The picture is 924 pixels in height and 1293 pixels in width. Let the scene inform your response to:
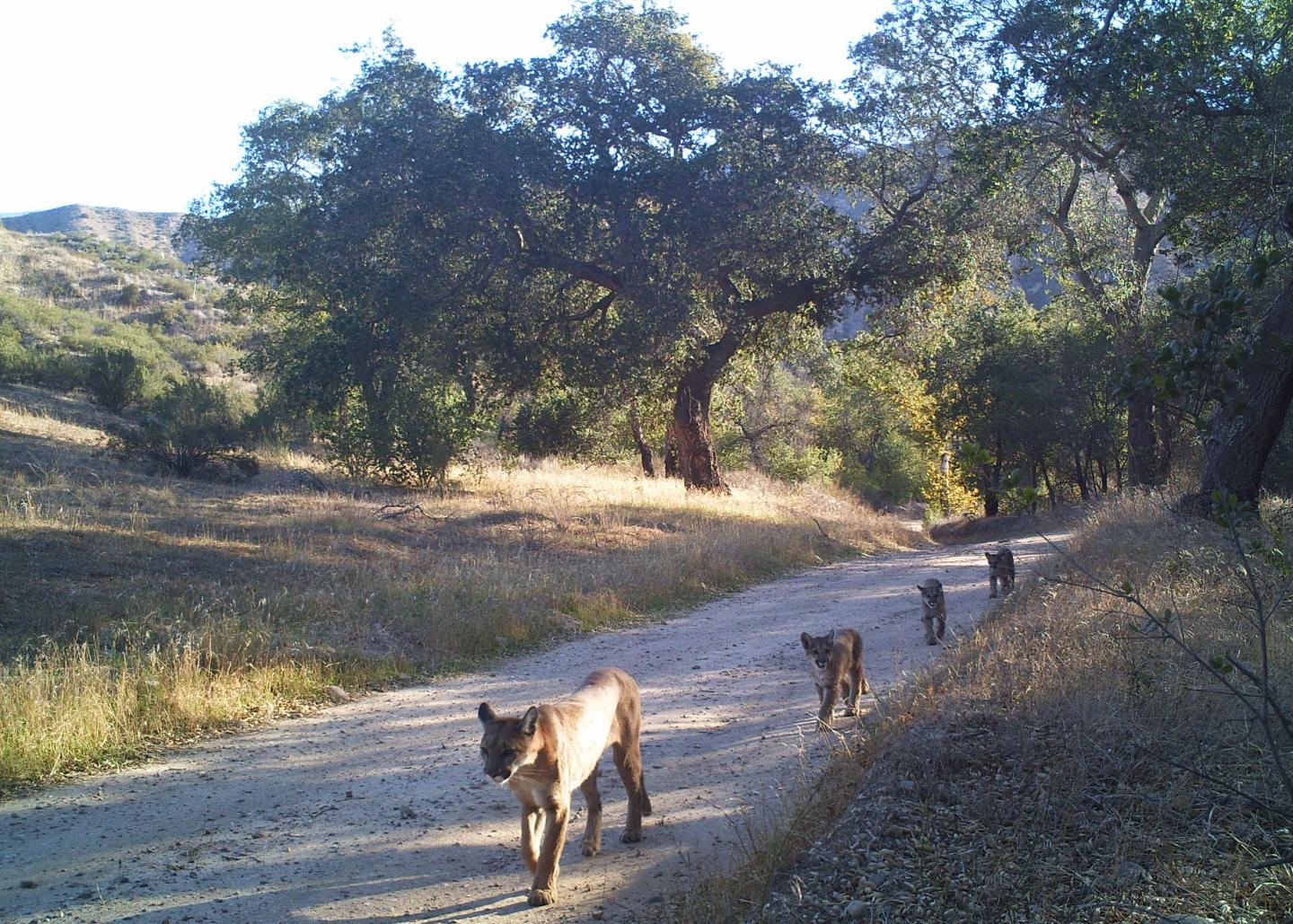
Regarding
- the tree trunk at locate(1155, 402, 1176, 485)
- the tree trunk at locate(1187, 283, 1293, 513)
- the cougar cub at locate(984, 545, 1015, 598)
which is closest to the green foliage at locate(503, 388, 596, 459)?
the tree trunk at locate(1155, 402, 1176, 485)

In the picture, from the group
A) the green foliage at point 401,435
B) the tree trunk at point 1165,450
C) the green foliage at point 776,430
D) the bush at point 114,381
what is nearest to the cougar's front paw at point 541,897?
the green foliage at point 401,435

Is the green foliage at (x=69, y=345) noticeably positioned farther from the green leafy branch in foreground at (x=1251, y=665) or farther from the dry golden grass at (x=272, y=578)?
the green leafy branch in foreground at (x=1251, y=665)

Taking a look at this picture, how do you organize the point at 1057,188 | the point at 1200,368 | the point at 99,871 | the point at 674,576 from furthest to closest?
the point at 1057,188
the point at 674,576
the point at 99,871
the point at 1200,368

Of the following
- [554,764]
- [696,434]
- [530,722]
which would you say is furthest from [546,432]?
[530,722]

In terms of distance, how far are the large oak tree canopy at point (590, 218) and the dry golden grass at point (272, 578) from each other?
331 cm

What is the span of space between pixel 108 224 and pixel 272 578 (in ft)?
300

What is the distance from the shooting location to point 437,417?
72.8ft

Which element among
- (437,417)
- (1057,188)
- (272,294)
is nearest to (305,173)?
(272,294)

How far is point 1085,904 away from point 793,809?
1.64 metres

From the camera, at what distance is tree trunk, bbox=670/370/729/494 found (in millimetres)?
26672

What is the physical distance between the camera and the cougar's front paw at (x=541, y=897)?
4.70 meters

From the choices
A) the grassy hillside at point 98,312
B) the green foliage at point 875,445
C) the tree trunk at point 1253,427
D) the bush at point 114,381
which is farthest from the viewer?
the green foliage at point 875,445

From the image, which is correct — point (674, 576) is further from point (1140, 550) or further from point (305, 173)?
point (305, 173)

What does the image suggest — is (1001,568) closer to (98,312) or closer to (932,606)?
(932,606)
